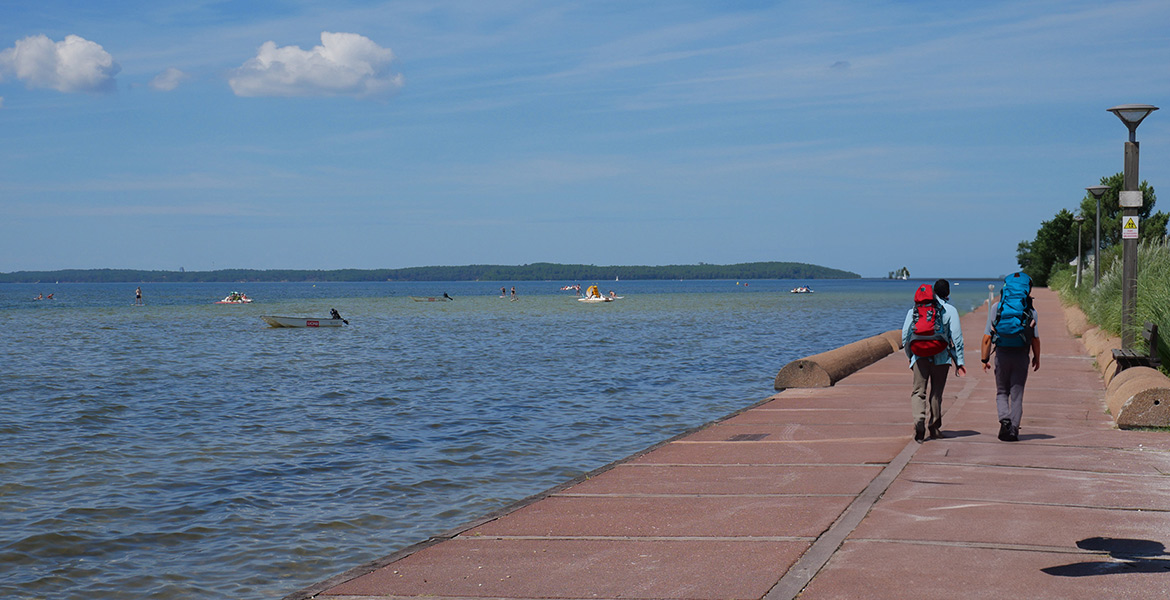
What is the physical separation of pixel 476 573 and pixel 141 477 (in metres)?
7.73

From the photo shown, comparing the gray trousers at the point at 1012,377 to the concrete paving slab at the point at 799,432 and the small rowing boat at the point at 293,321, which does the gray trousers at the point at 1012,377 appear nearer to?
the concrete paving slab at the point at 799,432

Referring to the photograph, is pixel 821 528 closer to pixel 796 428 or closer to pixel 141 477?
pixel 796 428

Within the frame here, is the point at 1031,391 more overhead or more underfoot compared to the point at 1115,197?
more underfoot

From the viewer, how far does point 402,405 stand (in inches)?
766

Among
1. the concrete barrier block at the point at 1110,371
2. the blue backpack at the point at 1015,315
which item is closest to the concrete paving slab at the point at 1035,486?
the blue backpack at the point at 1015,315

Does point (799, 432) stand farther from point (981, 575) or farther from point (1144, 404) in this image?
point (981, 575)

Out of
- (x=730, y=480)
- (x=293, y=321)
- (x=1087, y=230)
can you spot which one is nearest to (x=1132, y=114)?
(x=730, y=480)

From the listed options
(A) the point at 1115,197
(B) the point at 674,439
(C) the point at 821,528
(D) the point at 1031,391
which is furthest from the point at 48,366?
(A) the point at 1115,197

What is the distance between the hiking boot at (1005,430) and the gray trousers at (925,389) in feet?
2.01

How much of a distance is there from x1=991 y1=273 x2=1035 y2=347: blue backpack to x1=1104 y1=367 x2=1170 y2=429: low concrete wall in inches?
68.9

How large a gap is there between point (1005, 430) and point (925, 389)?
89cm

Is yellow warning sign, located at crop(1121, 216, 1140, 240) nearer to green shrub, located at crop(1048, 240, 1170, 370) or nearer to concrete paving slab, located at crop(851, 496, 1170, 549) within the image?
green shrub, located at crop(1048, 240, 1170, 370)

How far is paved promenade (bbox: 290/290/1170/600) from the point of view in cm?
574

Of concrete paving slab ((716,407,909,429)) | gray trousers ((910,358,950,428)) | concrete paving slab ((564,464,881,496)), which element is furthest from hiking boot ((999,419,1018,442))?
concrete paving slab ((564,464,881,496))
